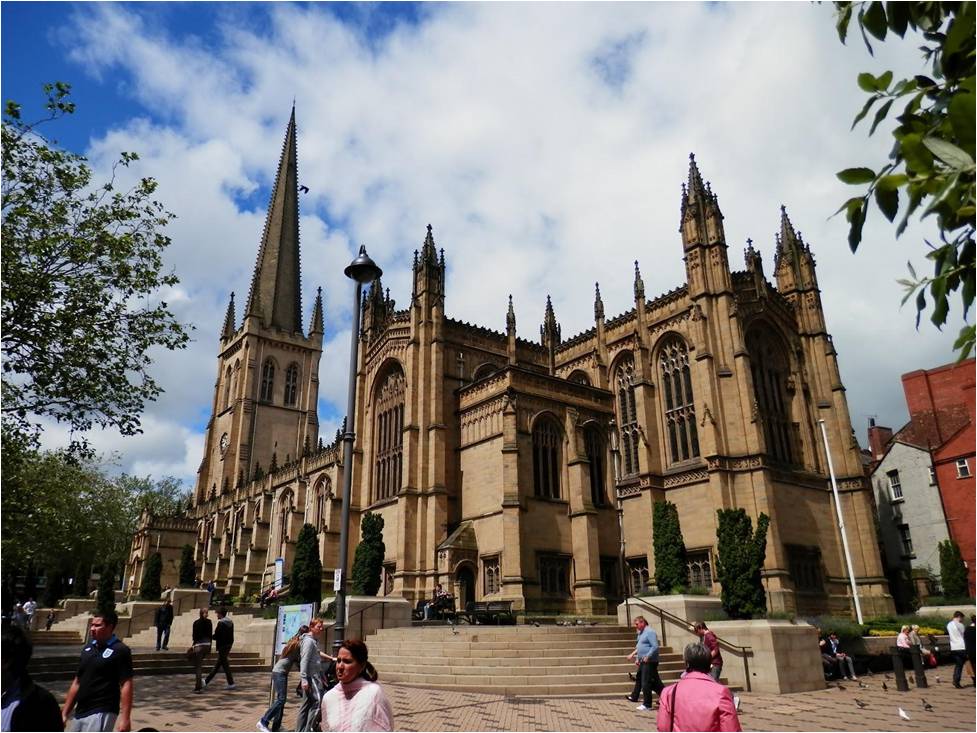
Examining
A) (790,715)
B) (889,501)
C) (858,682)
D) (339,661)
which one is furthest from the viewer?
(889,501)

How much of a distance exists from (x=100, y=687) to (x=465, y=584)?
2713 cm

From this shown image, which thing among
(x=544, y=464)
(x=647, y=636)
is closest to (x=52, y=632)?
(x=544, y=464)

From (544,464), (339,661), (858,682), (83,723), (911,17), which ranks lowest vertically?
(858,682)

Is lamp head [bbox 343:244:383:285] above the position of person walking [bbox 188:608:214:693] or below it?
above

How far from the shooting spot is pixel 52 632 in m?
33.8

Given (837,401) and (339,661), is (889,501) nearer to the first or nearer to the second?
(837,401)

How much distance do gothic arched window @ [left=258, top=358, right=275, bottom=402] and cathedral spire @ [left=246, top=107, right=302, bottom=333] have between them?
16.6 ft

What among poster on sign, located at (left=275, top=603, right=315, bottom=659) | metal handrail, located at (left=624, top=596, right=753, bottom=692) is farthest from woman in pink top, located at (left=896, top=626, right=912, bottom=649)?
poster on sign, located at (left=275, top=603, right=315, bottom=659)

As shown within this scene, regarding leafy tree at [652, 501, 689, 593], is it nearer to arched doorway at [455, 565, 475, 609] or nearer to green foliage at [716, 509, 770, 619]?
green foliage at [716, 509, 770, 619]

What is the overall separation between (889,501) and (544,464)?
26633 millimetres

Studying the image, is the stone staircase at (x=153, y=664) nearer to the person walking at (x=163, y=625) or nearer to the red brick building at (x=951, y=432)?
the person walking at (x=163, y=625)

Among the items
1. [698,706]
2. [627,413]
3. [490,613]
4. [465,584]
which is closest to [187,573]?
[465,584]

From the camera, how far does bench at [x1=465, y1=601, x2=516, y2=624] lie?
88.6ft

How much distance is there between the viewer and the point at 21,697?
498 centimetres
